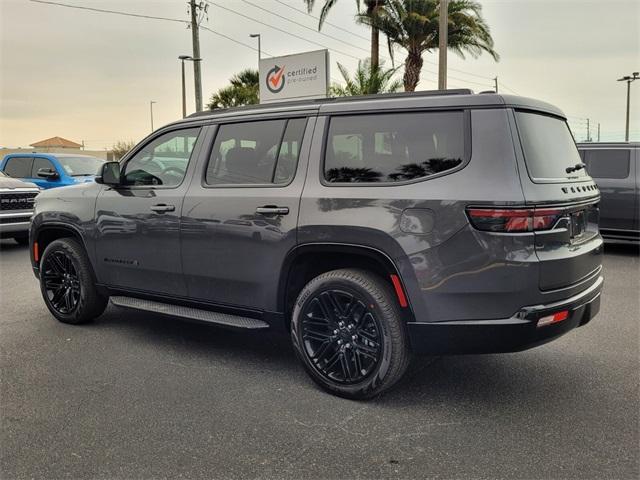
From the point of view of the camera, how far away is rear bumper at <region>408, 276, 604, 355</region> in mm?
3154

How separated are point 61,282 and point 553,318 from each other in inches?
172

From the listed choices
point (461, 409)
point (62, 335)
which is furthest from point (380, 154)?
point (62, 335)

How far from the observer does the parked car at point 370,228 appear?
3.17 meters

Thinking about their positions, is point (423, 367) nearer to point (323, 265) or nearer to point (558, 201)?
point (323, 265)

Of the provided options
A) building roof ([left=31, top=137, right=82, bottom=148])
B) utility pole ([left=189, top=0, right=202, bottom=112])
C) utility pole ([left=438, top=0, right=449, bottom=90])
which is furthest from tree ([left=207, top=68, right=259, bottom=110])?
building roof ([left=31, top=137, right=82, bottom=148])

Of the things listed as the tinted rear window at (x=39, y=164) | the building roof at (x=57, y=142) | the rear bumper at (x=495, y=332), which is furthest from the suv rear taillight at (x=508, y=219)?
the building roof at (x=57, y=142)

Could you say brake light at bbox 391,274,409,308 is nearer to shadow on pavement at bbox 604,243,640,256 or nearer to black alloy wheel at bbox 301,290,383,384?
black alloy wheel at bbox 301,290,383,384

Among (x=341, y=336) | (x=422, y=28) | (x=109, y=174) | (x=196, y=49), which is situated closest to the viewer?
(x=341, y=336)

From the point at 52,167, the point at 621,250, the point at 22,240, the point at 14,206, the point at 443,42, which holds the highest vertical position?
the point at 443,42

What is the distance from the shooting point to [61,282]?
213 inches

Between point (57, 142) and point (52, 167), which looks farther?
point (57, 142)

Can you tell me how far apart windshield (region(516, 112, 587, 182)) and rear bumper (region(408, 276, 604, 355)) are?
2.52 feet

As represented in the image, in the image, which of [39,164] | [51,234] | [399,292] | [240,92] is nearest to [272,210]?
[399,292]

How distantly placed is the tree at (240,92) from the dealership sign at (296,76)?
13669mm
